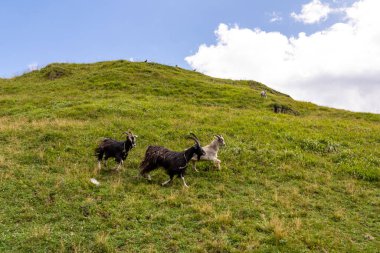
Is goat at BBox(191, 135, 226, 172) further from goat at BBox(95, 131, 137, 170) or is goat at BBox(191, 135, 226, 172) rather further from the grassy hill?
goat at BBox(95, 131, 137, 170)

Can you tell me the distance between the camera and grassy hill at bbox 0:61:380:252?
1072 cm

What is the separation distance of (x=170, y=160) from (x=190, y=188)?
1.39 m

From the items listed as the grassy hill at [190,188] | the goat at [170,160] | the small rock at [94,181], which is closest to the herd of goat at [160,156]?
the goat at [170,160]

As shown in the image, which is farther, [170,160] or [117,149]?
[117,149]

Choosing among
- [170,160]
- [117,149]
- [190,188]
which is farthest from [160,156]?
[117,149]

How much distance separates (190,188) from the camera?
48.5ft

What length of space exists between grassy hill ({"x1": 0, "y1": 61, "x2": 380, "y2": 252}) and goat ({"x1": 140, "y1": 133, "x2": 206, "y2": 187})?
516 mm

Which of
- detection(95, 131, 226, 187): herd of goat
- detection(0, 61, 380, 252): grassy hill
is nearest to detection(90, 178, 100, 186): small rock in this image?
detection(0, 61, 380, 252): grassy hill

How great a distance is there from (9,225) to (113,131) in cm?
1214

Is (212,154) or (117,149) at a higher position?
(212,154)

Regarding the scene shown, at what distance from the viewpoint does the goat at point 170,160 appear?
15102 millimetres

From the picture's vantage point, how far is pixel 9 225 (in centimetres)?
1103

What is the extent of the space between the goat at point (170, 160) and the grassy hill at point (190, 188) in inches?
20.3

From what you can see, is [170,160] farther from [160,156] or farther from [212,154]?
[212,154]
